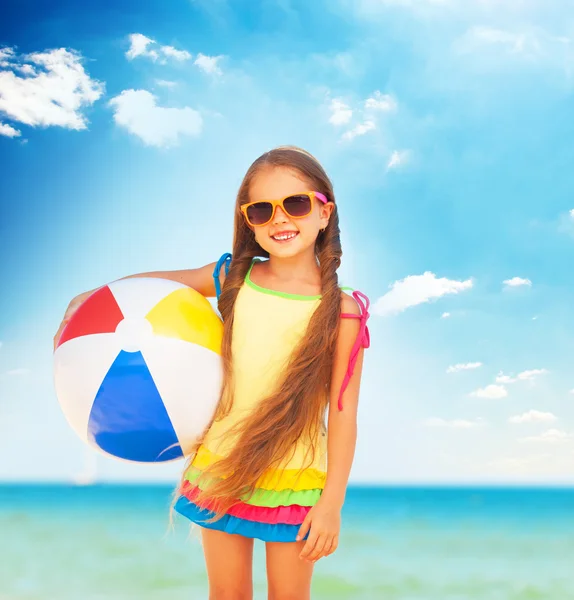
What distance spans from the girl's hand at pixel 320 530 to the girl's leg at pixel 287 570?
49mm

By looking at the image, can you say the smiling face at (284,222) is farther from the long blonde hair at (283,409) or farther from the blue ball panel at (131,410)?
the blue ball panel at (131,410)

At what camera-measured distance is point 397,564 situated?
6176 millimetres

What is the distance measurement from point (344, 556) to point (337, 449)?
4653mm

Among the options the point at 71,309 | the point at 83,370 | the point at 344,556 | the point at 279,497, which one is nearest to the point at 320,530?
the point at 279,497

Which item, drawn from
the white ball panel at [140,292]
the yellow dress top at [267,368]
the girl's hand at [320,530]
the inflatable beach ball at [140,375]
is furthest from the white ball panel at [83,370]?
the girl's hand at [320,530]

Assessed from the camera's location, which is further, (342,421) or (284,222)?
(284,222)

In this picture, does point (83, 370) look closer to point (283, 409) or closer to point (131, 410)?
point (131, 410)

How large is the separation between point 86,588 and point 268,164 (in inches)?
160

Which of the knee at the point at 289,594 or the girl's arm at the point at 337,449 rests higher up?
the girl's arm at the point at 337,449

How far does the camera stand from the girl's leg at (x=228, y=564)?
2174mm

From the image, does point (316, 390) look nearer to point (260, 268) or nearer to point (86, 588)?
point (260, 268)

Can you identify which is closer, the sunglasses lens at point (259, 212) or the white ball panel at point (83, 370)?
the white ball panel at point (83, 370)

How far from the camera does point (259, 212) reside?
2.22 m

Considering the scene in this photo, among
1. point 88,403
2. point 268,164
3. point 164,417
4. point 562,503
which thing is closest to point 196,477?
point 164,417
